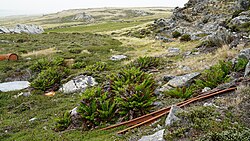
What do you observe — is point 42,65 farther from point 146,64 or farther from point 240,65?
point 240,65


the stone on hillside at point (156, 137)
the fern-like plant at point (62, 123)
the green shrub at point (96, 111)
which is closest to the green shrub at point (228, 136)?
the stone on hillside at point (156, 137)

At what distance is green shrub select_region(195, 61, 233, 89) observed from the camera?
31.4 ft

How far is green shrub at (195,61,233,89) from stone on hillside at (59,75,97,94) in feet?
21.3

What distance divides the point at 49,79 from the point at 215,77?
9.94m

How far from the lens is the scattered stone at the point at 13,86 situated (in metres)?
15.6

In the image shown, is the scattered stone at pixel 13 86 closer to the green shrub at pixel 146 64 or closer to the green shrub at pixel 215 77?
the green shrub at pixel 146 64

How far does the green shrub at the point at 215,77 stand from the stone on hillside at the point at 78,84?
649 centimetres

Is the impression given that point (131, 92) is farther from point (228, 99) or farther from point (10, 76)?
point (10, 76)

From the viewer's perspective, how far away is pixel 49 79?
15.9 meters

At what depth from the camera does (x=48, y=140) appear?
816 centimetres

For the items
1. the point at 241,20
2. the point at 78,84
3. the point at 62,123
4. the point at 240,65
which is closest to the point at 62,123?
the point at 62,123

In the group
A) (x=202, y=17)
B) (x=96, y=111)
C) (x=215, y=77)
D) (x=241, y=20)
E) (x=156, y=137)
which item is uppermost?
(x=241, y=20)

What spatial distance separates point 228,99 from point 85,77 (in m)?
9.84

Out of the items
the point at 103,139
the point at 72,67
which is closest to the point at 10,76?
the point at 72,67
